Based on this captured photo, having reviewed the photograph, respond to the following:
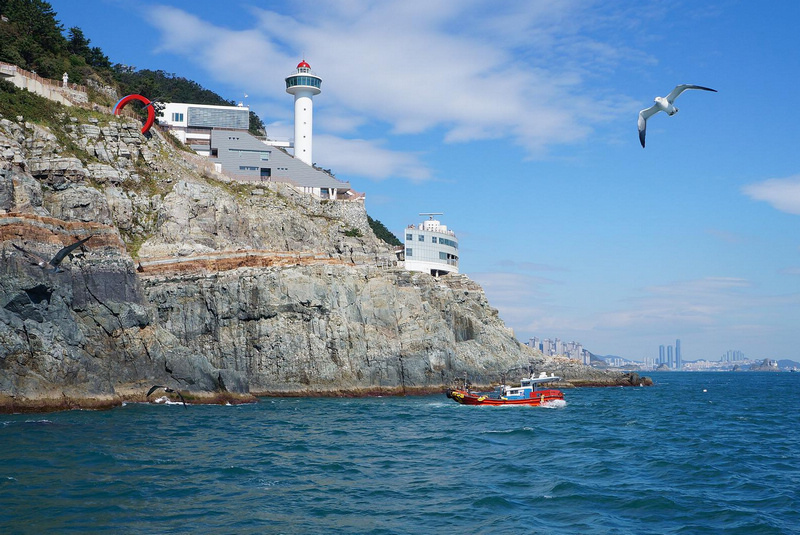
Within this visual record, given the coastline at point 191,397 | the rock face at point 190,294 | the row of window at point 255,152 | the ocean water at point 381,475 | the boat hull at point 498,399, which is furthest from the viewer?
the row of window at point 255,152

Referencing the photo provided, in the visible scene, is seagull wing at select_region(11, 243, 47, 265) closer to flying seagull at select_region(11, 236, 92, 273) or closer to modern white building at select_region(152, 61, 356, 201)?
flying seagull at select_region(11, 236, 92, 273)

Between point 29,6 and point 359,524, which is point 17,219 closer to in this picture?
point 359,524

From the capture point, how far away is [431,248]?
9412 centimetres

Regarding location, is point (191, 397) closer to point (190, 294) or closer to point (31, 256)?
point (190, 294)

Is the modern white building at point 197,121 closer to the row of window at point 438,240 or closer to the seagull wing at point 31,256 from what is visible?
the row of window at point 438,240

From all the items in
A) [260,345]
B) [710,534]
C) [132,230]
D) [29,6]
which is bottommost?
[710,534]

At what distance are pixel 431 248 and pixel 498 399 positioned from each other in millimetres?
37855

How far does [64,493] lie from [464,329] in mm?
57311

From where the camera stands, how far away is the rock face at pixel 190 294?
4419cm

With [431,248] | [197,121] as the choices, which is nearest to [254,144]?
[197,121]

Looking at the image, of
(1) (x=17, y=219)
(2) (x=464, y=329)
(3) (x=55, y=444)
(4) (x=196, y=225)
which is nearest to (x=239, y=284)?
(4) (x=196, y=225)

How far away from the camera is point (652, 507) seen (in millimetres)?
24203

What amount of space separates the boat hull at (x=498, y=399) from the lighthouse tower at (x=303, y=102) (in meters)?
49.7

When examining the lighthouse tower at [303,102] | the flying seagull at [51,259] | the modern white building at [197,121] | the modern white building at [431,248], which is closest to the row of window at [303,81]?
the lighthouse tower at [303,102]
